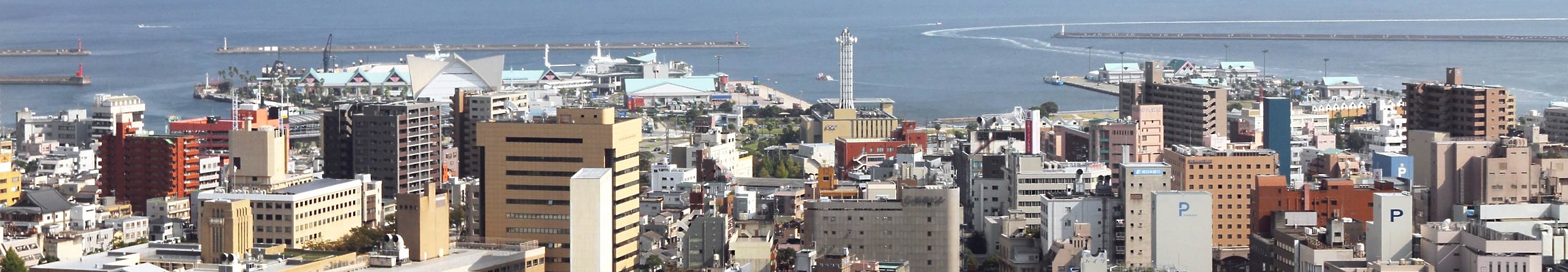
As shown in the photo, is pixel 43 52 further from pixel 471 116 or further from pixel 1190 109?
pixel 1190 109

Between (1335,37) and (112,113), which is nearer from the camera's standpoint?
(112,113)

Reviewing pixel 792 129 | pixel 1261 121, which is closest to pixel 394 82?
pixel 792 129

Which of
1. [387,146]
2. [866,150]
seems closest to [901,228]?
[387,146]

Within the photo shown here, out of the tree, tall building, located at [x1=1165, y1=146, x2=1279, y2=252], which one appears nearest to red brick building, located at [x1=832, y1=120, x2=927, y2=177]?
tall building, located at [x1=1165, y1=146, x2=1279, y2=252]

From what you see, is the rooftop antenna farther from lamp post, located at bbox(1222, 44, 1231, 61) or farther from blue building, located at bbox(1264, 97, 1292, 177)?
lamp post, located at bbox(1222, 44, 1231, 61)

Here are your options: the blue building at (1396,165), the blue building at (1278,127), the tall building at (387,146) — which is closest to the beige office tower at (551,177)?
the tall building at (387,146)

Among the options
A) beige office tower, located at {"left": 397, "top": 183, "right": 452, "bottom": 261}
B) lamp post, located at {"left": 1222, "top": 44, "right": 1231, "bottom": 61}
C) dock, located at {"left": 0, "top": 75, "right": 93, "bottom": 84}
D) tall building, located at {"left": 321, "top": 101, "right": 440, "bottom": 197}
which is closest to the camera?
beige office tower, located at {"left": 397, "top": 183, "right": 452, "bottom": 261}

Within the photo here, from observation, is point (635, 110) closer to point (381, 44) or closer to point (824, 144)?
point (824, 144)
